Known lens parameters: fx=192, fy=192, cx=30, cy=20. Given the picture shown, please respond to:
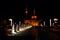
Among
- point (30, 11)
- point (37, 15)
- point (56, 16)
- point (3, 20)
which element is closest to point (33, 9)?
point (30, 11)

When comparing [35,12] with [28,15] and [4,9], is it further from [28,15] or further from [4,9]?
[4,9]

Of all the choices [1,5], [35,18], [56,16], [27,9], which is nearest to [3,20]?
[1,5]

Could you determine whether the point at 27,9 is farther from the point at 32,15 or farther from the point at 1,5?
the point at 1,5

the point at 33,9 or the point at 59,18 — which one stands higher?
the point at 33,9

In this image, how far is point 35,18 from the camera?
166 m

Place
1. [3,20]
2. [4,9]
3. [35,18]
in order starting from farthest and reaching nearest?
1. [35,18]
2. [3,20]
3. [4,9]

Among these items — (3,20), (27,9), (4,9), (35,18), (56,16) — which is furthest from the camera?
(27,9)

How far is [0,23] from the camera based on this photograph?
180ft

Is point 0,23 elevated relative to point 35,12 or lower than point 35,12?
lower

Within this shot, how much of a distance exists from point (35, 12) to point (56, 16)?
8183 cm

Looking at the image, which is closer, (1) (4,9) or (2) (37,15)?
(1) (4,9)

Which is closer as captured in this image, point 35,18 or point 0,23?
point 0,23

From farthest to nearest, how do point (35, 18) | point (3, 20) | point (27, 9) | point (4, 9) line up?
point (27, 9) < point (35, 18) < point (3, 20) < point (4, 9)

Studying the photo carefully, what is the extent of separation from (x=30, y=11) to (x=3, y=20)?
411 ft
